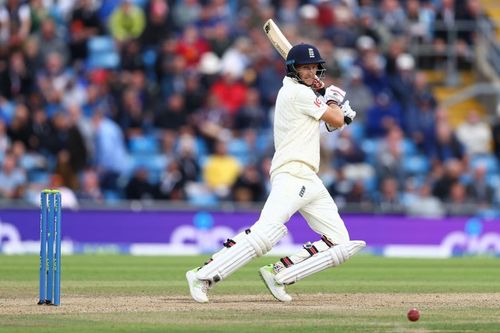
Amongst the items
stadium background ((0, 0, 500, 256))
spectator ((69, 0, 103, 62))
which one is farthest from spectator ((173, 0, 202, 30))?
spectator ((69, 0, 103, 62))

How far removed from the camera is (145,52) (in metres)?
21.1

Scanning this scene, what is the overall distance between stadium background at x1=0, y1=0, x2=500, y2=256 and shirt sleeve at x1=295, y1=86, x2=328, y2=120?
28.2 feet

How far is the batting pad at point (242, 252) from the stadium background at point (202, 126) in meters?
8.44

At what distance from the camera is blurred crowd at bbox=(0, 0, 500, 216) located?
19.3m

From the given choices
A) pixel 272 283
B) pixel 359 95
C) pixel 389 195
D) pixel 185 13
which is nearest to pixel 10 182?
pixel 185 13

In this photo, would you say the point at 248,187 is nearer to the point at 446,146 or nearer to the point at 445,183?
the point at 445,183

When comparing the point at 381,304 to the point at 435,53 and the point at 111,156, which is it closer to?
the point at 111,156

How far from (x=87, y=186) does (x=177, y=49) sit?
3332mm

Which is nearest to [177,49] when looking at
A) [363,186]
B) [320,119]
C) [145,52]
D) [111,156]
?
[145,52]

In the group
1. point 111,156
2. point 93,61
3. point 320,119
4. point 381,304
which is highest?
point 93,61

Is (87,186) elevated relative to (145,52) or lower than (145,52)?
lower

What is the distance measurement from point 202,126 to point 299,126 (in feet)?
33.8

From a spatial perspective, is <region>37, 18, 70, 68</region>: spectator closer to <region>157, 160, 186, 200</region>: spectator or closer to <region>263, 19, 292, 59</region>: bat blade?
<region>157, 160, 186, 200</region>: spectator

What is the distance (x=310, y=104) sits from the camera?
10.0 m
